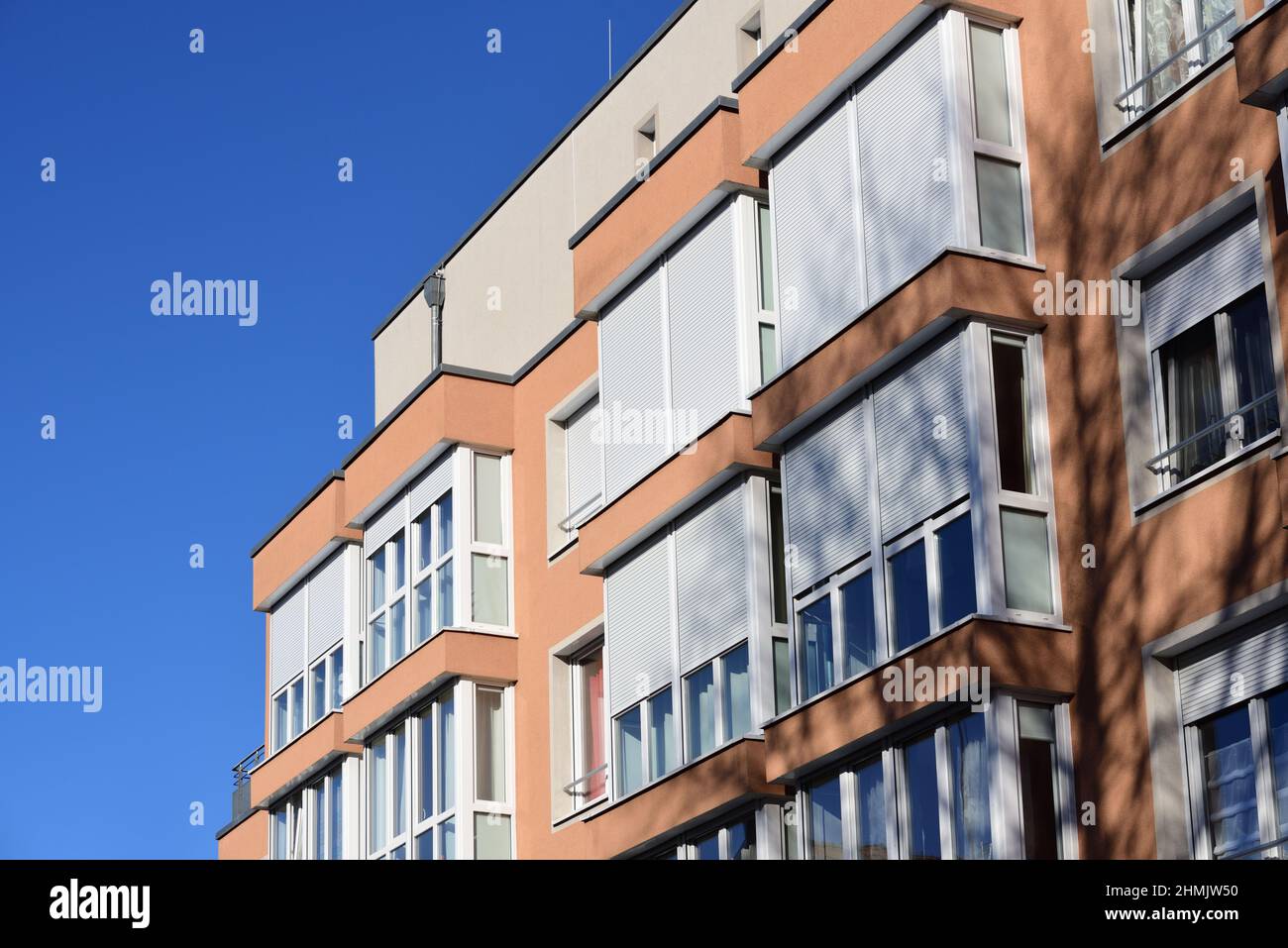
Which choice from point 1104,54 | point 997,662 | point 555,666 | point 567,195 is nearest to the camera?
point 997,662

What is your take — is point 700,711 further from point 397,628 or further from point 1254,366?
point 397,628

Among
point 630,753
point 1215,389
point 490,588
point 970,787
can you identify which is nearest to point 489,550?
point 490,588

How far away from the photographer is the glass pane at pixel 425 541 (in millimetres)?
25938

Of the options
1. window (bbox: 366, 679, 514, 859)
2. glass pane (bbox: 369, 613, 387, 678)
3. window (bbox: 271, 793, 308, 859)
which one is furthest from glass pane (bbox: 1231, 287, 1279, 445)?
window (bbox: 271, 793, 308, 859)

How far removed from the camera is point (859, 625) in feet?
59.0

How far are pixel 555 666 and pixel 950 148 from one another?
887 cm

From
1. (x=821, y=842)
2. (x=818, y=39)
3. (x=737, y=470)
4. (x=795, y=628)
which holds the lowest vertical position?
(x=821, y=842)

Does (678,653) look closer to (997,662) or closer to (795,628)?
(795,628)

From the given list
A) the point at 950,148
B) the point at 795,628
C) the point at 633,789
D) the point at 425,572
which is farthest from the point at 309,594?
the point at 950,148

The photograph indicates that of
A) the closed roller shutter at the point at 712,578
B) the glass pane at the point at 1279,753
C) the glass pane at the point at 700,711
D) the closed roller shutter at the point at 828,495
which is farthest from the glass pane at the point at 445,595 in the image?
the glass pane at the point at 1279,753

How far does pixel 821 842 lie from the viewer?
59.1 ft

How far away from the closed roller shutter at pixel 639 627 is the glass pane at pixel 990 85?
5525 mm

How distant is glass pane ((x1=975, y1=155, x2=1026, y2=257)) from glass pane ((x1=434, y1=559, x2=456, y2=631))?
9465 mm

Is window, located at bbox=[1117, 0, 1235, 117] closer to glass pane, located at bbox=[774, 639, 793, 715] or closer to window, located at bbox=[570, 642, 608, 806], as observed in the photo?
glass pane, located at bbox=[774, 639, 793, 715]
